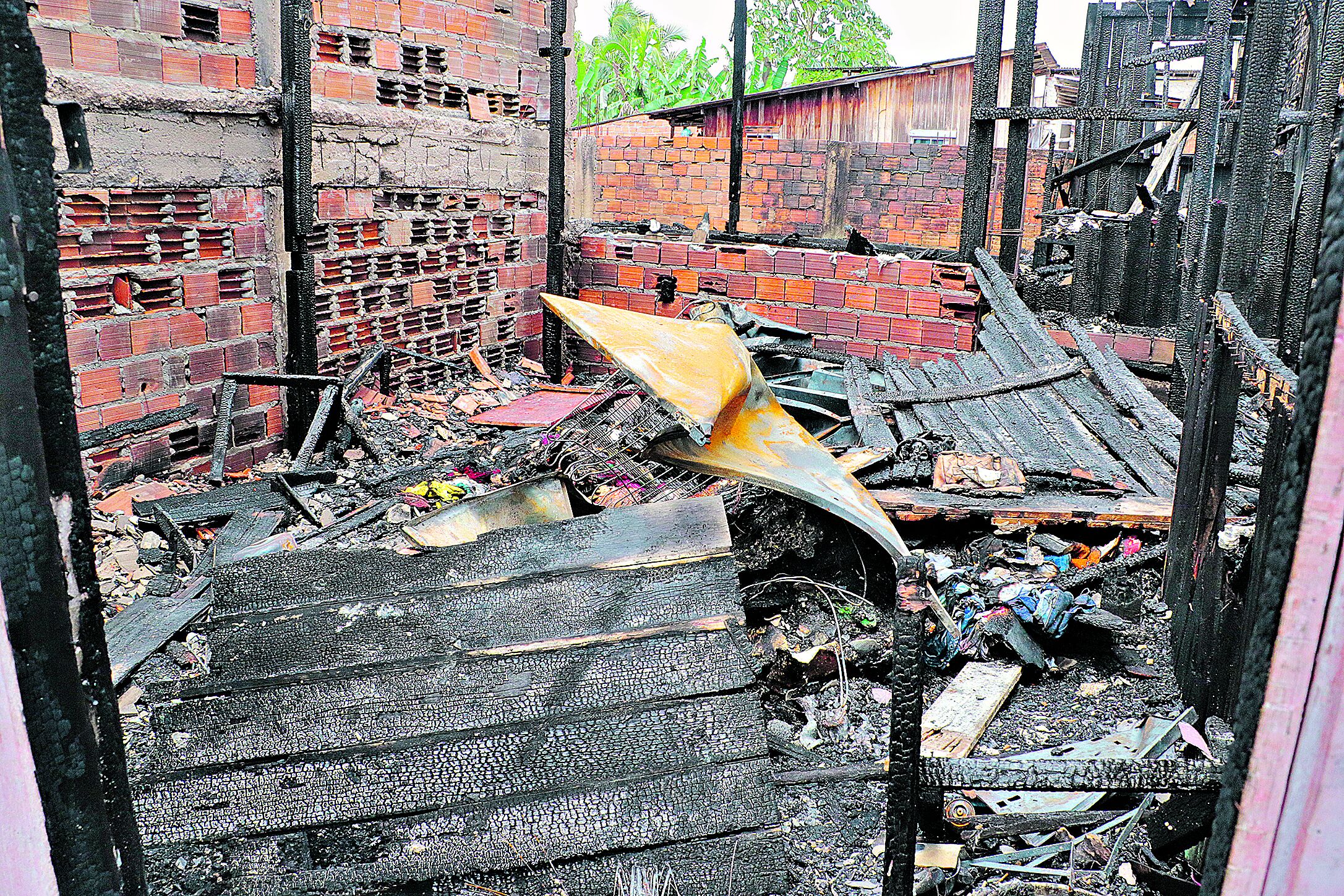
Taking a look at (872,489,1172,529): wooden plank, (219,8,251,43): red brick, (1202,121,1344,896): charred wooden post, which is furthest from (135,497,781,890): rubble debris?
(219,8,251,43): red brick

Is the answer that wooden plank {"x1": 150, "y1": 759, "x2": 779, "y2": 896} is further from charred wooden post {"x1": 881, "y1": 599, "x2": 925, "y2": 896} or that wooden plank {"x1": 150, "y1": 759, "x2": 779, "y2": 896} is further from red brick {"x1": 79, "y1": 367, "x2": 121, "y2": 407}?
red brick {"x1": 79, "y1": 367, "x2": 121, "y2": 407}

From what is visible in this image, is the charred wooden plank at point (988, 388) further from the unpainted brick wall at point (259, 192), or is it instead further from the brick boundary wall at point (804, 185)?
the brick boundary wall at point (804, 185)

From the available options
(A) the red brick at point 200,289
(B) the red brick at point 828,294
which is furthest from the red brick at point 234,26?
(B) the red brick at point 828,294

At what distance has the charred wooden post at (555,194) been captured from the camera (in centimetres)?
870

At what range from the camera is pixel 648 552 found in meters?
3.42

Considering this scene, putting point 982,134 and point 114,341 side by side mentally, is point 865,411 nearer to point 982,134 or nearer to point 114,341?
point 982,134

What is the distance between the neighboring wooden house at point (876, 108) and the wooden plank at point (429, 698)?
59.1ft

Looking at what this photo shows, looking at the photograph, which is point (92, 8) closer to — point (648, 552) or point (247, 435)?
point (247, 435)

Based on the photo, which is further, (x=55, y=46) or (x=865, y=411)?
(x=865, y=411)

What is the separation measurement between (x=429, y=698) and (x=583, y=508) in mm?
1736

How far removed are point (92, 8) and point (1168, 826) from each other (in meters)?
5.76

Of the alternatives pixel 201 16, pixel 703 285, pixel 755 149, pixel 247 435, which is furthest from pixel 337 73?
pixel 755 149

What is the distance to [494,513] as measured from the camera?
436 centimetres

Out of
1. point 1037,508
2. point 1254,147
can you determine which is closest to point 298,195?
point 1037,508
